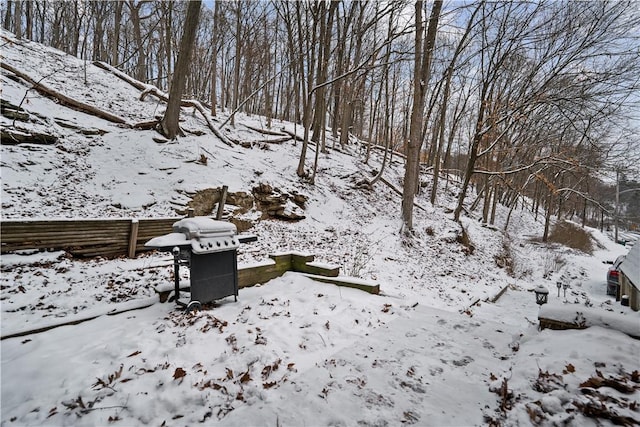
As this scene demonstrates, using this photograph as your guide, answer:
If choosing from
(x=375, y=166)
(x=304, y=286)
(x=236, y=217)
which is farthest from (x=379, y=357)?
(x=375, y=166)

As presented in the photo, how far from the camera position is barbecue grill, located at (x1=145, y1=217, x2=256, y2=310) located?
12.9ft

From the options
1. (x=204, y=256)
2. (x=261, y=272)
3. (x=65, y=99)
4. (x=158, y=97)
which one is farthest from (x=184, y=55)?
(x=204, y=256)

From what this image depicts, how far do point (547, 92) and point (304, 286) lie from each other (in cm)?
1297

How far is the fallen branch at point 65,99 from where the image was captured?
10.5m

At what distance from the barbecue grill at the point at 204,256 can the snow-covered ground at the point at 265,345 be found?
0.99 ft

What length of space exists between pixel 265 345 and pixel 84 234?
15.9 feet

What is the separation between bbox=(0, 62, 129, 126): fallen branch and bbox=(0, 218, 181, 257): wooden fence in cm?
677

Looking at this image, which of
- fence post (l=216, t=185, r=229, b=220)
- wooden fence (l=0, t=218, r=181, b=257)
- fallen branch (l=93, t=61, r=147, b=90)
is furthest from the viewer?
fallen branch (l=93, t=61, r=147, b=90)

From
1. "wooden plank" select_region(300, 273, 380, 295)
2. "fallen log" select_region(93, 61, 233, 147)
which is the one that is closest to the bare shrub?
"wooden plank" select_region(300, 273, 380, 295)

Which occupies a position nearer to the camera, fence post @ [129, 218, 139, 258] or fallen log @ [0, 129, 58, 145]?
fence post @ [129, 218, 139, 258]

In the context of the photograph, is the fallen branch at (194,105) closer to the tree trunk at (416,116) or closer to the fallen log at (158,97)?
Answer: the fallen log at (158,97)

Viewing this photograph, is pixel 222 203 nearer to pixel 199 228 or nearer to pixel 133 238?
pixel 133 238

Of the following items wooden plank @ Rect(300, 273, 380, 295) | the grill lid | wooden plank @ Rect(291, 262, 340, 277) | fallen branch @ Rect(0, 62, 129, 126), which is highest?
fallen branch @ Rect(0, 62, 129, 126)

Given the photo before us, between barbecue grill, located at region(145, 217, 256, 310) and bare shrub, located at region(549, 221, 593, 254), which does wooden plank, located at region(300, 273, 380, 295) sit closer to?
barbecue grill, located at region(145, 217, 256, 310)
